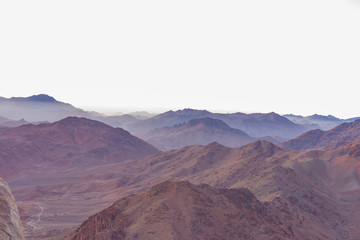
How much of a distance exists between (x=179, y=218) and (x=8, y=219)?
1064 inches

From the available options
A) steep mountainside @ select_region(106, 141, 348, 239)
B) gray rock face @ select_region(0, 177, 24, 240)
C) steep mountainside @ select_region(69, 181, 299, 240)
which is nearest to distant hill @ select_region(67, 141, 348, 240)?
steep mountainside @ select_region(106, 141, 348, 239)

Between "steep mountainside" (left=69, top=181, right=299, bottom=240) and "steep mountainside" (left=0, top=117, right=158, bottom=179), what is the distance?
86.6m

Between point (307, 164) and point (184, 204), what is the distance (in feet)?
209

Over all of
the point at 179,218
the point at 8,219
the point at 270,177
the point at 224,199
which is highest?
A: the point at 8,219

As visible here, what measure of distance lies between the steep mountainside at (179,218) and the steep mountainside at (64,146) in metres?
86.6

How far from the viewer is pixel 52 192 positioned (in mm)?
93500

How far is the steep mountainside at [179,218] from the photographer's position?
3466 cm

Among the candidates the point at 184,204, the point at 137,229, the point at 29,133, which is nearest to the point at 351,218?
the point at 184,204

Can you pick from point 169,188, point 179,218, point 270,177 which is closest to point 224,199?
point 169,188

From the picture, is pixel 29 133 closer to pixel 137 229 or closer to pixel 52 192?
pixel 52 192

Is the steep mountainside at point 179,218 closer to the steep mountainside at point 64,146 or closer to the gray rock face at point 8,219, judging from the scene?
the gray rock face at point 8,219

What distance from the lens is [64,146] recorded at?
475 ft

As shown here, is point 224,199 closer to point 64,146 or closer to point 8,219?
point 8,219

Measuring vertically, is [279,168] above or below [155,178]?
above
